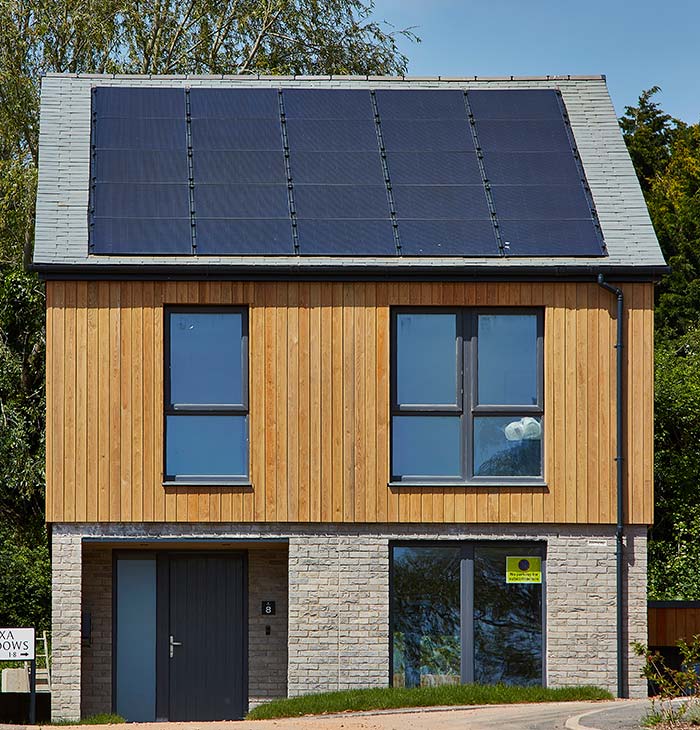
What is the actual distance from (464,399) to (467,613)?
2.81m

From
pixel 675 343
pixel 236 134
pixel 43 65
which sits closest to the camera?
pixel 236 134

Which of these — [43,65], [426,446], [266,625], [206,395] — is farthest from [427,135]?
[43,65]

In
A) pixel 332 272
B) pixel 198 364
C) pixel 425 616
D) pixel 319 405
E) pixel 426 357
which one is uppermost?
pixel 332 272

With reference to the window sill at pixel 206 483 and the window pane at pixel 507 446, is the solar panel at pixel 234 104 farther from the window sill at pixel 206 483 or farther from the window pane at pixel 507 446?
the window pane at pixel 507 446

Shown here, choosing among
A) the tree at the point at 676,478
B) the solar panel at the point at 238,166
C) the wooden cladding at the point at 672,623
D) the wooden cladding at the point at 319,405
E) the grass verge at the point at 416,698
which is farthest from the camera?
the tree at the point at 676,478

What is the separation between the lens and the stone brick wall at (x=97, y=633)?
18.5 metres

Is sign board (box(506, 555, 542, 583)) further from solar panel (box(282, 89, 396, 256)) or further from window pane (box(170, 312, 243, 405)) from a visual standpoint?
solar panel (box(282, 89, 396, 256))

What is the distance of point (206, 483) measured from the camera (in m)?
18.1

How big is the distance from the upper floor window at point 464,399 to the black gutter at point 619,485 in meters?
1.02

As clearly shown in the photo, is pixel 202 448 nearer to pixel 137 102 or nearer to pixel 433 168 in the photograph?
pixel 433 168

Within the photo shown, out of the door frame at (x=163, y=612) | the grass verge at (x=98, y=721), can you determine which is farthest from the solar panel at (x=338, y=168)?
the grass verge at (x=98, y=721)

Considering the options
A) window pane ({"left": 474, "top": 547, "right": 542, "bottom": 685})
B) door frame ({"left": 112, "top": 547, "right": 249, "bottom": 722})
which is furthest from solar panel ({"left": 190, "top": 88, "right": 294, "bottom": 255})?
window pane ({"left": 474, "top": 547, "right": 542, "bottom": 685})

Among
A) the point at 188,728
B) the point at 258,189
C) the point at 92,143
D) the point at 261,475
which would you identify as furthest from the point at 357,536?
Answer: the point at 92,143

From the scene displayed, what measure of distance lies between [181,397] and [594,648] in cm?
632
